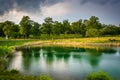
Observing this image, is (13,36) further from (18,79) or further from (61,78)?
(18,79)

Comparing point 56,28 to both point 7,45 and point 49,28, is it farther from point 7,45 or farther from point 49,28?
point 7,45

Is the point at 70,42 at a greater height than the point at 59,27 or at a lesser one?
lesser

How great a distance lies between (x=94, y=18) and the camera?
545ft

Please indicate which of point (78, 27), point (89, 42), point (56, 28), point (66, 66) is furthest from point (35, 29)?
point (66, 66)

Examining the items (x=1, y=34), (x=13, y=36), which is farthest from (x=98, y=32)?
(x=1, y=34)

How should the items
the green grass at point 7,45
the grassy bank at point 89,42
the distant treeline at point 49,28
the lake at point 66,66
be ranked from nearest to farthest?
the lake at point 66,66
the green grass at point 7,45
the grassy bank at point 89,42
the distant treeline at point 49,28

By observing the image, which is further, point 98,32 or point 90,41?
point 98,32

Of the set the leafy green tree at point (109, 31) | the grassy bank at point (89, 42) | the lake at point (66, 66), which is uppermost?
the leafy green tree at point (109, 31)

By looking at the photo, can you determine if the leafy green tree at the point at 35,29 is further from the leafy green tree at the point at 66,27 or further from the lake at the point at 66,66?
the lake at the point at 66,66

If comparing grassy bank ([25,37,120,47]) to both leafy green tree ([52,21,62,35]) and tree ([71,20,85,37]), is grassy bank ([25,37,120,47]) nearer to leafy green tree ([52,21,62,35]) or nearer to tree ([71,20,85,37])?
leafy green tree ([52,21,62,35])

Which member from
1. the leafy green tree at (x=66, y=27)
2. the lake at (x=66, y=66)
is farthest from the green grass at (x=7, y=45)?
the leafy green tree at (x=66, y=27)

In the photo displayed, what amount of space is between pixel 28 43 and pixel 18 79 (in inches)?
3990

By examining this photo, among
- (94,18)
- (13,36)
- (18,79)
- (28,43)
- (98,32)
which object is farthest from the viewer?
(94,18)

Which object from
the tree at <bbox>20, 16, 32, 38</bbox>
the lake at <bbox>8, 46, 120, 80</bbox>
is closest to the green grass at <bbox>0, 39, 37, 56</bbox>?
the lake at <bbox>8, 46, 120, 80</bbox>
